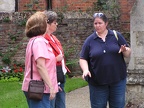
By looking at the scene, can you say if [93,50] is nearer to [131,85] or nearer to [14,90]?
[131,85]

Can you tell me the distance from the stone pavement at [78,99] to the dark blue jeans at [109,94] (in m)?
2.18

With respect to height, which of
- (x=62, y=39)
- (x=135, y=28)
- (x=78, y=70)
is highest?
(x=135, y=28)

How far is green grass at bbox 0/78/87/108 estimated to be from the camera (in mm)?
7293

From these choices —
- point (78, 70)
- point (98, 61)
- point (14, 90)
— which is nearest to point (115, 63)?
point (98, 61)

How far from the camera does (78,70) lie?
10781 mm

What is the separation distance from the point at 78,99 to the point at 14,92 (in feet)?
4.49

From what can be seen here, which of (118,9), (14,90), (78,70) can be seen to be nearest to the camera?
(14,90)

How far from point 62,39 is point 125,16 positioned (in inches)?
79.7

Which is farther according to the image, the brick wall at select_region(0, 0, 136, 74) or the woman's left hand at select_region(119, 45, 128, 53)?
the brick wall at select_region(0, 0, 136, 74)

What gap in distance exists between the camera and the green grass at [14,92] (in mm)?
7293

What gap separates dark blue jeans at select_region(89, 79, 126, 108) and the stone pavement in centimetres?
218

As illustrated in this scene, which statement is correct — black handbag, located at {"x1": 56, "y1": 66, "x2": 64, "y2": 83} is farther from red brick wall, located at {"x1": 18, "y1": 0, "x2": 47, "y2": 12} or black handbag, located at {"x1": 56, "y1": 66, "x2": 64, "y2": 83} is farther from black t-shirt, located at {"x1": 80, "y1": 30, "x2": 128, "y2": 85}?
red brick wall, located at {"x1": 18, "y1": 0, "x2": 47, "y2": 12}

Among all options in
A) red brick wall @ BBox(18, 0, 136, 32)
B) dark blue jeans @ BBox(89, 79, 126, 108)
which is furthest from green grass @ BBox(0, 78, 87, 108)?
red brick wall @ BBox(18, 0, 136, 32)

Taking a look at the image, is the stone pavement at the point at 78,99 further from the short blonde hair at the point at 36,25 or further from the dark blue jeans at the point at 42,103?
the short blonde hair at the point at 36,25
